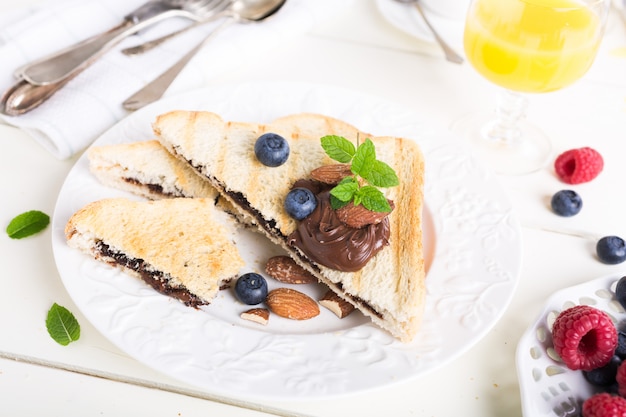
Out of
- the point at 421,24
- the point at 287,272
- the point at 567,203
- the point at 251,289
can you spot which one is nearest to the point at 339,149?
the point at 287,272

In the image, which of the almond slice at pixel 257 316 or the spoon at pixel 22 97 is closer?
the almond slice at pixel 257 316

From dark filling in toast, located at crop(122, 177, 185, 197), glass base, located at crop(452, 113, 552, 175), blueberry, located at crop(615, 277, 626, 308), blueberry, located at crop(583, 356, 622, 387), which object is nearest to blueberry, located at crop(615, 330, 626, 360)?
blueberry, located at crop(583, 356, 622, 387)

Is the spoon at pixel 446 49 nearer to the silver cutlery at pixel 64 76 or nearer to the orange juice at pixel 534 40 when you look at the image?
the orange juice at pixel 534 40

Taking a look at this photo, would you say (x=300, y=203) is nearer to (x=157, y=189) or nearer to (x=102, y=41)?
(x=157, y=189)

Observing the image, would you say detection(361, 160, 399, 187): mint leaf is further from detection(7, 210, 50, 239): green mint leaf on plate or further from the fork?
the fork

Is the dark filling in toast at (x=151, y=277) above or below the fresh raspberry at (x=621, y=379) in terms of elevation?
above

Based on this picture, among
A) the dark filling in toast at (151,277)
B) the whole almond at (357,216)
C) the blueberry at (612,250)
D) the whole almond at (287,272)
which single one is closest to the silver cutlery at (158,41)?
the dark filling in toast at (151,277)
